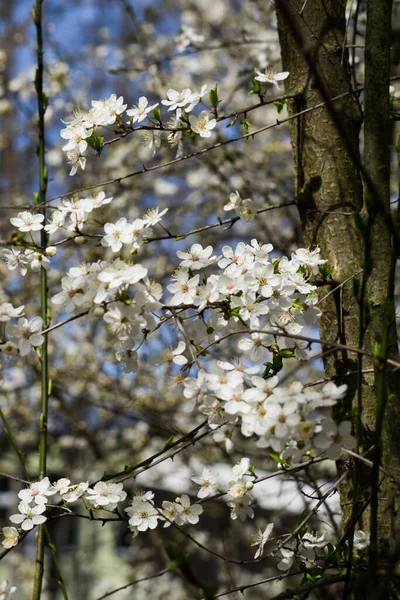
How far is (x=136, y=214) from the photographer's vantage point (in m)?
5.57

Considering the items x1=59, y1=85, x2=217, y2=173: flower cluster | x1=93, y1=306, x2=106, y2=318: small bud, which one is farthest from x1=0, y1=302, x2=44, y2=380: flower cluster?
x1=59, y1=85, x2=217, y2=173: flower cluster

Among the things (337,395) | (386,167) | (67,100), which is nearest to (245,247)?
(386,167)

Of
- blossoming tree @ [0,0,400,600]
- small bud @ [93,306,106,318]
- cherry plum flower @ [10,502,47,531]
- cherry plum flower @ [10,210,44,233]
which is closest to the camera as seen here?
blossoming tree @ [0,0,400,600]

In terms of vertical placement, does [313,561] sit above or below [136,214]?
below

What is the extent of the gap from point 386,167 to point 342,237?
24cm

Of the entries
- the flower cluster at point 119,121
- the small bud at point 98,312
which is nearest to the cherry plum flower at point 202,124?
the flower cluster at point 119,121

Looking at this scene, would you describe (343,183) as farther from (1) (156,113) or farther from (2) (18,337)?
(2) (18,337)

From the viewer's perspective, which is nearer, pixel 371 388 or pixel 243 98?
pixel 371 388

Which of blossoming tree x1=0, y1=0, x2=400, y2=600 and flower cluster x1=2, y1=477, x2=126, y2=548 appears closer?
blossoming tree x1=0, y1=0, x2=400, y2=600

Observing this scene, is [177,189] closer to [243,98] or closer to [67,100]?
[243,98]

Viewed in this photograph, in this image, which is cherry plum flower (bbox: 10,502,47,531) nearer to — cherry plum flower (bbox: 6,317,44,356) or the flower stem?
the flower stem

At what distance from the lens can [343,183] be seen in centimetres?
160

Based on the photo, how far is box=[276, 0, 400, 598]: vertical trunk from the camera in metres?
1.36

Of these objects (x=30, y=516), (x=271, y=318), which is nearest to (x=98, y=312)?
(x=271, y=318)
